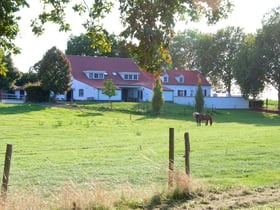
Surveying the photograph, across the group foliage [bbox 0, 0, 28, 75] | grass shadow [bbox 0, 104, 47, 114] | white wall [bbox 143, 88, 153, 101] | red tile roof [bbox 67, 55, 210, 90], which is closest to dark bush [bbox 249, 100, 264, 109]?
red tile roof [bbox 67, 55, 210, 90]

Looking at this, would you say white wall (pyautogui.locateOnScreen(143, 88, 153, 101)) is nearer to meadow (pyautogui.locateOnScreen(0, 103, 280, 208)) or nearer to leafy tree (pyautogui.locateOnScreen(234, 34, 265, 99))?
leafy tree (pyautogui.locateOnScreen(234, 34, 265, 99))

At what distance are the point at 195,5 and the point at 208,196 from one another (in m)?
4.36

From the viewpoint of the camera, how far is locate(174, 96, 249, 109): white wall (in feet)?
269

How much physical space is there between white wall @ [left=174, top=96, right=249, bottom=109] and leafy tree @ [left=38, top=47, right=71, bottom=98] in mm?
23143

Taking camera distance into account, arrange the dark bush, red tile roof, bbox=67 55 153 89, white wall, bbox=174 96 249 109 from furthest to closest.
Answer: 1. the dark bush
2. white wall, bbox=174 96 249 109
3. red tile roof, bbox=67 55 153 89

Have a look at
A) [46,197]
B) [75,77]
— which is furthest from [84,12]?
[75,77]

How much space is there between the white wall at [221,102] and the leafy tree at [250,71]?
2.69 metres

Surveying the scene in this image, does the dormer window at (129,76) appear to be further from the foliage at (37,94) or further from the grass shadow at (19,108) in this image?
the grass shadow at (19,108)

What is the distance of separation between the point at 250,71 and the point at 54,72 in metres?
31.4

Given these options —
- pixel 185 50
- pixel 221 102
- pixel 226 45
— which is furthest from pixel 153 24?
pixel 185 50

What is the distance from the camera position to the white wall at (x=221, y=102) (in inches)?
3223

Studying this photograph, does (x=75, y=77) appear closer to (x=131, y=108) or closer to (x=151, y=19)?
(x=131, y=108)

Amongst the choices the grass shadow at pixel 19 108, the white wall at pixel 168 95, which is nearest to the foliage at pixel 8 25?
the grass shadow at pixel 19 108

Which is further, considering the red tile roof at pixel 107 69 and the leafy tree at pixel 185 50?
the leafy tree at pixel 185 50
